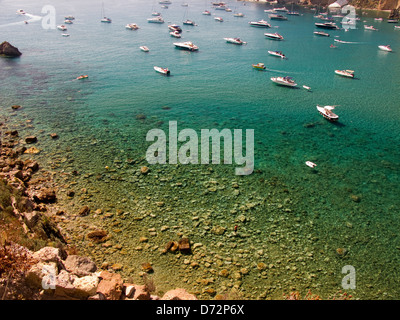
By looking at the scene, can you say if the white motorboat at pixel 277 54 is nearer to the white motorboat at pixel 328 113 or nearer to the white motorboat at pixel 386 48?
the white motorboat at pixel 386 48

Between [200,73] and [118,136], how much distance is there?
130ft

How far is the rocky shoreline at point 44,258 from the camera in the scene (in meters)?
17.4

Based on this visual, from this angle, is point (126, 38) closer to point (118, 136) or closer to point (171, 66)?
point (171, 66)

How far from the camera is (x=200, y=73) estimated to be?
77188 mm

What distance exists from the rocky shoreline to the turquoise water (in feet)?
6.81

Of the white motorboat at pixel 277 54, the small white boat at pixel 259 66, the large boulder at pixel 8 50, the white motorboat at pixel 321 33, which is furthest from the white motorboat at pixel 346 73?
the large boulder at pixel 8 50

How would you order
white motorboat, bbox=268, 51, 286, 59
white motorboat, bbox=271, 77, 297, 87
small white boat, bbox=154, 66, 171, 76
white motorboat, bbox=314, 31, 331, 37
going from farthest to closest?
white motorboat, bbox=314, 31, 331, 37, white motorboat, bbox=268, 51, 286, 59, small white boat, bbox=154, 66, 171, 76, white motorboat, bbox=271, 77, 297, 87

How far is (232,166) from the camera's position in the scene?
3925cm

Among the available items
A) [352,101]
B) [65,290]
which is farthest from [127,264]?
[352,101]

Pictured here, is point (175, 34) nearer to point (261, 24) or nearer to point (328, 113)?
point (261, 24)

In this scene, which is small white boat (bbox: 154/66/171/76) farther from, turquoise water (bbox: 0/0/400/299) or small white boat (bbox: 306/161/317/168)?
small white boat (bbox: 306/161/317/168)

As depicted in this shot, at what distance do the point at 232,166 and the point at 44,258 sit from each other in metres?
25.7

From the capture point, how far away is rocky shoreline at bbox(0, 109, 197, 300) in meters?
17.4

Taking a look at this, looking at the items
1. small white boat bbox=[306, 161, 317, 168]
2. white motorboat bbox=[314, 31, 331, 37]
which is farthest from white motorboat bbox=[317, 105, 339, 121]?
white motorboat bbox=[314, 31, 331, 37]
